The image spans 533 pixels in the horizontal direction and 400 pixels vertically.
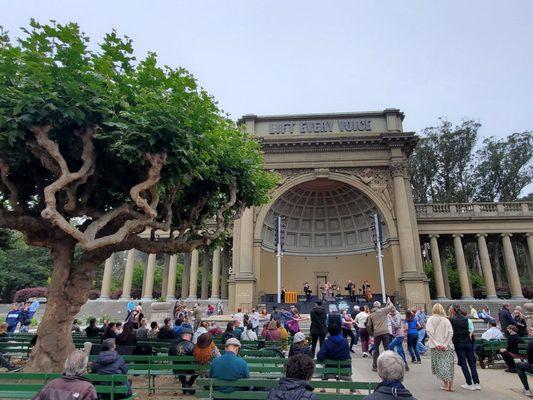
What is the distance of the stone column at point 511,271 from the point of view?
2434cm

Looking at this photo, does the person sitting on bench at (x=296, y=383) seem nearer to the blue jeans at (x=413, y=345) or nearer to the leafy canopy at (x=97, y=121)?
the leafy canopy at (x=97, y=121)

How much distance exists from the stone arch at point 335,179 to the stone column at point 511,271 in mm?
8652

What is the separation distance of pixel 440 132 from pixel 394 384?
1420 inches

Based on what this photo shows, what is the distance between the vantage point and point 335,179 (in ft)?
86.4

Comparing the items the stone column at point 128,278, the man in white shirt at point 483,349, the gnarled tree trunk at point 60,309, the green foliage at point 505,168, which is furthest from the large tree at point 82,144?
the green foliage at point 505,168

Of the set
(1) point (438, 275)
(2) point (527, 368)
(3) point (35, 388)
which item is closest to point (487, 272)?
(1) point (438, 275)

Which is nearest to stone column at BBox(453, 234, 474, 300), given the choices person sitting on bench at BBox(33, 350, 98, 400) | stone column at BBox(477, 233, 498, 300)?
stone column at BBox(477, 233, 498, 300)

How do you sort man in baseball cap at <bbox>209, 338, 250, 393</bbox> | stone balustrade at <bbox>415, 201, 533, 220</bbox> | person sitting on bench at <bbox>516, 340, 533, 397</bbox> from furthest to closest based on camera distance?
1. stone balustrade at <bbox>415, 201, 533, 220</bbox>
2. person sitting on bench at <bbox>516, 340, 533, 397</bbox>
3. man in baseball cap at <bbox>209, 338, 250, 393</bbox>

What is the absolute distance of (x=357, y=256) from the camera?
2856 cm

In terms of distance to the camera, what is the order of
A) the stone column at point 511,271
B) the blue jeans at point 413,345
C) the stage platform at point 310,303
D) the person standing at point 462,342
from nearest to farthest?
the person standing at point 462,342 < the blue jeans at point 413,345 < the stage platform at point 310,303 < the stone column at point 511,271

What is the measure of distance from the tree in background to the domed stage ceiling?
10465mm

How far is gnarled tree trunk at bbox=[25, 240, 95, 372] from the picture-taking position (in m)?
7.18

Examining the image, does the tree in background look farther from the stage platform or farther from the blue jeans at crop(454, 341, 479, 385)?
the blue jeans at crop(454, 341, 479, 385)

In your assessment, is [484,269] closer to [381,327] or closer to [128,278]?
[381,327]
